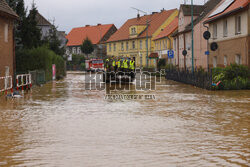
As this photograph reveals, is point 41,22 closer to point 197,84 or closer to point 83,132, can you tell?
point 197,84

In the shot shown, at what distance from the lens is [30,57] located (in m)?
32.5

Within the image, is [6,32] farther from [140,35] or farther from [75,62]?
[75,62]

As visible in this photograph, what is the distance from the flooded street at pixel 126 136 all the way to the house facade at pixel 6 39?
36.9ft

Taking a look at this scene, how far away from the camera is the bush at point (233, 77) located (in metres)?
23.6

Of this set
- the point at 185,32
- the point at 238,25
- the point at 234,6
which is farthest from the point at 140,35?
the point at 238,25

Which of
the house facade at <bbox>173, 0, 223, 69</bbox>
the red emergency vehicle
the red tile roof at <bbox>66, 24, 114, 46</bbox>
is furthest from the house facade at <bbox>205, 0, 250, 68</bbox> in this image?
the red tile roof at <bbox>66, 24, 114, 46</bbox>

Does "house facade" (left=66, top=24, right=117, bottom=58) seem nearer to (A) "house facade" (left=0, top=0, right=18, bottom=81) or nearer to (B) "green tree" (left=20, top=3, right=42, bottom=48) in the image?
(B) "green tree" (left=20, top=3, right=42, bottom=48)

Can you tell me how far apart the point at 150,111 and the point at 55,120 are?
11.2 feet

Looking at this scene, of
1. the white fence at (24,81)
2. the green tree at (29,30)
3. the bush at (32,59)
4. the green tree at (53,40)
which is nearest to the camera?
the white fence at (24,81)

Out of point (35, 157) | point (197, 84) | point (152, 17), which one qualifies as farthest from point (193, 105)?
point (152, 17)

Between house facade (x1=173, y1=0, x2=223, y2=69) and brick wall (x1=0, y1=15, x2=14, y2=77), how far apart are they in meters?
19.2

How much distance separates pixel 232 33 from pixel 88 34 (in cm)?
8832

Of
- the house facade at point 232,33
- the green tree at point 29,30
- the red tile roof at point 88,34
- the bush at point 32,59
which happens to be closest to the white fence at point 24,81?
the bush at point 32,59

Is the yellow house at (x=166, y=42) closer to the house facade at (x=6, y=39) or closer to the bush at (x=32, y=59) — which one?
the bush at (x=32, y=59)
